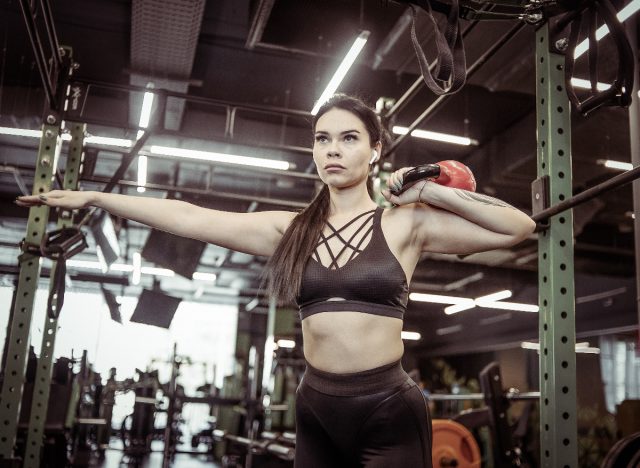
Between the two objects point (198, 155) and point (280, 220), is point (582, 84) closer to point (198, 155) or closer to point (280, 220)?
point (280, 220)

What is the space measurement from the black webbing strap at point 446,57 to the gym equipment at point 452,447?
355 centimetres

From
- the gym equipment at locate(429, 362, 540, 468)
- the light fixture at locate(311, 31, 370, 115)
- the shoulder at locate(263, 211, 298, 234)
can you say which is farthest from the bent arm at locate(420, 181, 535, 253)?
the gym equipment at locate(429, 362, 540, 468)

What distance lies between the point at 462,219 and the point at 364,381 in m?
0.47

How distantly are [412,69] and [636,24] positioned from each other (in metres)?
2.05

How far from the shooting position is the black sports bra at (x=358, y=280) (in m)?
1.44

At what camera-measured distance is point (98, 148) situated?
5211 mm

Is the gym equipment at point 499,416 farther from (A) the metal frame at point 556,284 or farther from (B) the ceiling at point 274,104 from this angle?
(A) the metal frame at point 556,284

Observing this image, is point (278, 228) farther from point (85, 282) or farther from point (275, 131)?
point (275, 131)

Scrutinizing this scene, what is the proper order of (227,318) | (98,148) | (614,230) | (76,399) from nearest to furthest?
(98,148), (76,399), (614,230), (227,318)

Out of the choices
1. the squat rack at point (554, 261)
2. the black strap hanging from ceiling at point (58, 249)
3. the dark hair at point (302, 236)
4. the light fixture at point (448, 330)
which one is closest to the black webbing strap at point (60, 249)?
the black strap hanging from ceiling at point (58, 249)

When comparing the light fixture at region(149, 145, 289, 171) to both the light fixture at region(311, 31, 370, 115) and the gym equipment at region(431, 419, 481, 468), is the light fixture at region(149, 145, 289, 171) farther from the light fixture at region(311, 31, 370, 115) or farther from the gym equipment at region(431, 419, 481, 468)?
the gym equipment at region(431, 419, 481, 468)

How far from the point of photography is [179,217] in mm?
1683

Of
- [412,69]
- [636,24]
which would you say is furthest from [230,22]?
[636,24]

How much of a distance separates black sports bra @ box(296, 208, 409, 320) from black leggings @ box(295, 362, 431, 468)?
0.50ft
